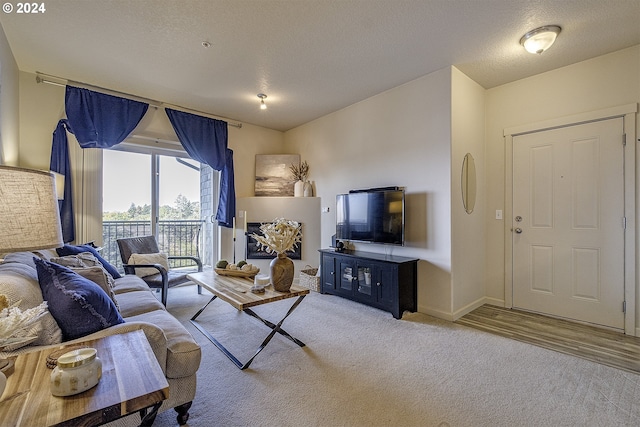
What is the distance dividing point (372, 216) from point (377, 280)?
2.57 feet

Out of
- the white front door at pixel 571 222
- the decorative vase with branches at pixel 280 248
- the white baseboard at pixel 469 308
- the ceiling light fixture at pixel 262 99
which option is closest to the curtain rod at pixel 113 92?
the ceiling light fixture at pixel 262 99

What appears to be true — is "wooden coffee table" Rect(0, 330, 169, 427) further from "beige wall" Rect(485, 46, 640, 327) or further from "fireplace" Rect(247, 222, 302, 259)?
"beige wall" Rect(485, 46, 640, 327)

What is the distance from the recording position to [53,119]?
132 inches

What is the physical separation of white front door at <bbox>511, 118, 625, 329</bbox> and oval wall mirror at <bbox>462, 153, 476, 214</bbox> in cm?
49

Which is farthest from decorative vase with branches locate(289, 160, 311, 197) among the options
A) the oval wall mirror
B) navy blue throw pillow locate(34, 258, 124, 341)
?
navy blue throw pillow locate(34, 258, 124, 341)

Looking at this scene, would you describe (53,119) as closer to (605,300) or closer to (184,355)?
(184,355)

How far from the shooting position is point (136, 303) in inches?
86.8

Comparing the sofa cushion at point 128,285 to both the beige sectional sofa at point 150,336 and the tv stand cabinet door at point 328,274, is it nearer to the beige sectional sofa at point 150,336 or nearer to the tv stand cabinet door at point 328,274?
the beige sectional sofa at point 150,336

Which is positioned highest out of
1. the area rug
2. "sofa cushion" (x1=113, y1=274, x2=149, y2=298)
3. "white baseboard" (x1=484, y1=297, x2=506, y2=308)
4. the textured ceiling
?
the textured ceiling

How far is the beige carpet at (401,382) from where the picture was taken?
5.42ft

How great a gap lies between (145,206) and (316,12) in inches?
137

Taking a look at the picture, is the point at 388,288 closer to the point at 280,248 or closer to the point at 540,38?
the point at 280,248

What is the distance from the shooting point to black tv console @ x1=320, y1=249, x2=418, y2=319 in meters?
3.15

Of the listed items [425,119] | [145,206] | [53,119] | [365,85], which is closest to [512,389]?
[425,119]
